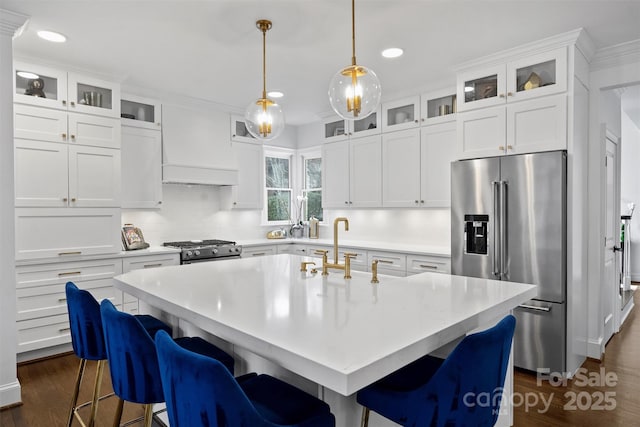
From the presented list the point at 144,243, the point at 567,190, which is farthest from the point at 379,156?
the point at 144,243

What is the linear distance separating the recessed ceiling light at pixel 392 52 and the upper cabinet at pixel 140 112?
8.49 feet

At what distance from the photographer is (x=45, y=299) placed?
3443mm

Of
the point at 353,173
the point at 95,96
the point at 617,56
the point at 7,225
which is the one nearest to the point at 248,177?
the point at 353,173

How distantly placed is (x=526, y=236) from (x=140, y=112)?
4.00 m

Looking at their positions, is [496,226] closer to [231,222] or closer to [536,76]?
[536,76]

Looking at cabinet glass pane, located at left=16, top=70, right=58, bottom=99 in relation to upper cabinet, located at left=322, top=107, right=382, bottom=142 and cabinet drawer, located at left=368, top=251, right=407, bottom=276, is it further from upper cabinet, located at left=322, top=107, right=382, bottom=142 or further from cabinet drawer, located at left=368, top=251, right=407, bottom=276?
cabinet drawer, located at left=368, top=251, right=407, bottom=276

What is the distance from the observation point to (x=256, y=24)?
2756 millimetres

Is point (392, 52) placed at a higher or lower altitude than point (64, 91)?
higher

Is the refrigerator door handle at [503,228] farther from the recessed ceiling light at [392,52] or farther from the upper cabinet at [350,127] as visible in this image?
the upper cabinet at [350,127]

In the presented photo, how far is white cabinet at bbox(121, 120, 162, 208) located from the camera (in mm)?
4133

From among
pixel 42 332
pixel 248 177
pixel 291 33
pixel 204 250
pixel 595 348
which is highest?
pixel 291 33

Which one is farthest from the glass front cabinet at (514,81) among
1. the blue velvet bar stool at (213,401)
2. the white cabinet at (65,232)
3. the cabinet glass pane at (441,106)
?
the white cabinet at (65,232)

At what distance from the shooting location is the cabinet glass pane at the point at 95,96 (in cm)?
368

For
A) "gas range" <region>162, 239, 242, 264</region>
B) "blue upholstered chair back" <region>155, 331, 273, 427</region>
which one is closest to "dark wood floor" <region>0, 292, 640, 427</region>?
"gas range" <region>162, 239, 242, 264</region>
